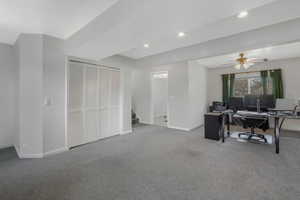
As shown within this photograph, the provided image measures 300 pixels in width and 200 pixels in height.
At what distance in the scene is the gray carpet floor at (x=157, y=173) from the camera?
1.71 metres

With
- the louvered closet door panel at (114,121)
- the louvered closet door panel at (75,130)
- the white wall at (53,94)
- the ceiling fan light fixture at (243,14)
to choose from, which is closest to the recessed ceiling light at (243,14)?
the ceiling fan light fixture at (243,14)

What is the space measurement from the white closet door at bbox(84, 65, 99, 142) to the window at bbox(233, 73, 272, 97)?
18.3 feet

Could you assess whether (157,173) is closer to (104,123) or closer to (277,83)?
(104,123)

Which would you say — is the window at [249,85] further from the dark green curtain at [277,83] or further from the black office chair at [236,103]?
the black office chair at [236,103]

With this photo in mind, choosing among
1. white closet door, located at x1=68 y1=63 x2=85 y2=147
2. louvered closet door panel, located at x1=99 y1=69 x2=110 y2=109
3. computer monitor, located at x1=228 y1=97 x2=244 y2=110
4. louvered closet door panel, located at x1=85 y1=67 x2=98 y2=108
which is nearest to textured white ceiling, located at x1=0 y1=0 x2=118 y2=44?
white closet door, located at x1=68 y1=63 x2=85 y2=147

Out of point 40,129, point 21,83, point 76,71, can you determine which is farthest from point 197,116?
point 21,83

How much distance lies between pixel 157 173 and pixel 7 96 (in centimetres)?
393

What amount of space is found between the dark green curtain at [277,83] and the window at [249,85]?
15 centimetres

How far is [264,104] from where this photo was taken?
4.68m

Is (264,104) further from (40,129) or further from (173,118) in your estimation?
(40,129)

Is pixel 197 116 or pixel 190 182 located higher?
pixel 197 116

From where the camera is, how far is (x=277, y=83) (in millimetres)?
4867

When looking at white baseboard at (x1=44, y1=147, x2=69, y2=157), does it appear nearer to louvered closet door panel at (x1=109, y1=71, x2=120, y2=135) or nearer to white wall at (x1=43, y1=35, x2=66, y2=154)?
white wall at (x1=43, y1=35, x2=66, y2=154)

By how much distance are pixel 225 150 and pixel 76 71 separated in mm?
3889
